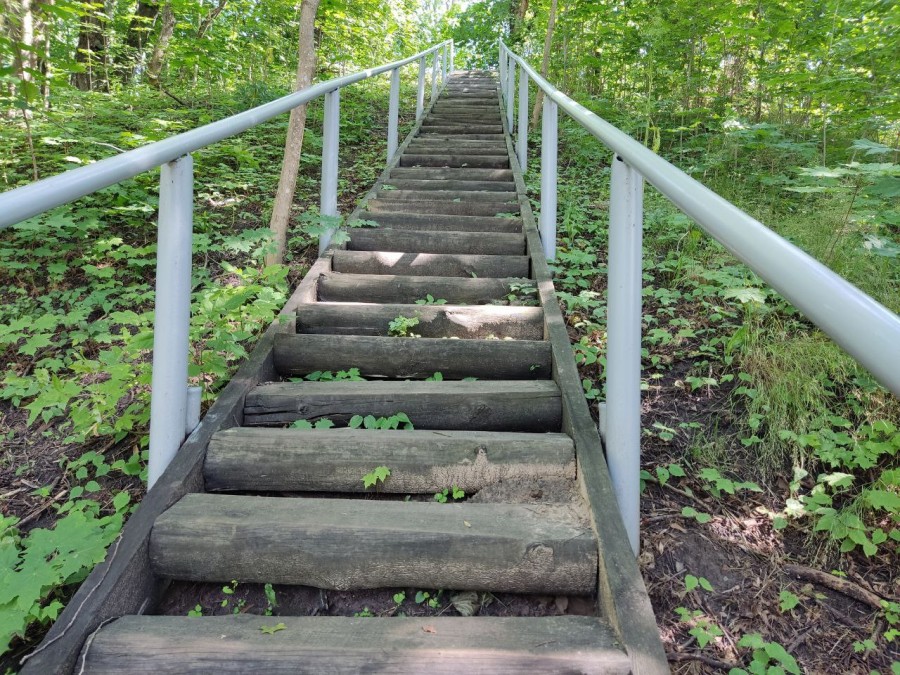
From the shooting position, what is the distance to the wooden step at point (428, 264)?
298 cm

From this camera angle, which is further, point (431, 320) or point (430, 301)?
point (430, 301)

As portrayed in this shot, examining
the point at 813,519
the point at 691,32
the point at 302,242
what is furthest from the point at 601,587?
the point at 691,32

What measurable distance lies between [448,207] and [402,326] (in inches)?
70.0

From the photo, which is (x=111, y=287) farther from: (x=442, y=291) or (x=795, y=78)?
(x=795, y=78)

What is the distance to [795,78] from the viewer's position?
3.46 m

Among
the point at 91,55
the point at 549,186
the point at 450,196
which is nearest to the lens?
the point at 549,186

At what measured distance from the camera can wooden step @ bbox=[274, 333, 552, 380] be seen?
7.15 ft

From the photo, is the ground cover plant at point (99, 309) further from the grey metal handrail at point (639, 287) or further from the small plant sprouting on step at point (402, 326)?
the grey metal handrail at point (639, 287)

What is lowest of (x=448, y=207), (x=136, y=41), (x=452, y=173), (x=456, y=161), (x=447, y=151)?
(x=448, y=207)

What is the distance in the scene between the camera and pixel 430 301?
104 inches

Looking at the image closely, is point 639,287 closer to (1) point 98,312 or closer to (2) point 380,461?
(2) point 380,461

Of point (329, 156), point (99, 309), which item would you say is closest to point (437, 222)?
point (329, 156)

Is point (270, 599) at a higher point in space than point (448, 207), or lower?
lower

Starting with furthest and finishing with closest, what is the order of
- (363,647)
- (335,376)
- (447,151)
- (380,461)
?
(447,151), (335,376), (380,461), (363,647)
